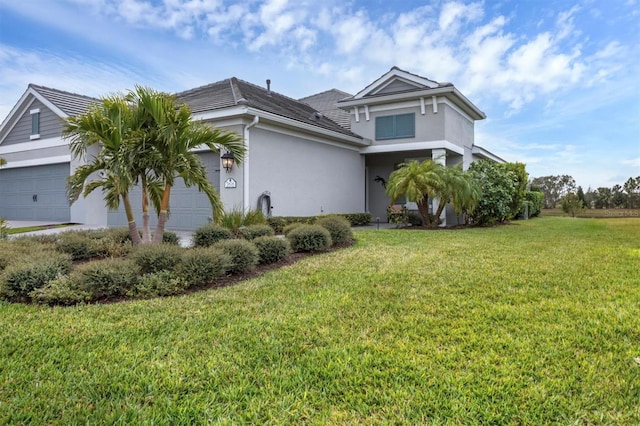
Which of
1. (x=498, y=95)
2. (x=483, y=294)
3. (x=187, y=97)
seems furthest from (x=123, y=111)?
(x=498, y=95)

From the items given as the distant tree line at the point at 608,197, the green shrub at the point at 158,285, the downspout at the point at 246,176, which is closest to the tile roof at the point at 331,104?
the downspout at the point at 246,176

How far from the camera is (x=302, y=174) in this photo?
12.3 metres

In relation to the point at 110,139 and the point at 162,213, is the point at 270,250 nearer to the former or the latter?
the point at 162,213

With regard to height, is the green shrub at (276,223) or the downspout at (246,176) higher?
the downspout at (246,176)

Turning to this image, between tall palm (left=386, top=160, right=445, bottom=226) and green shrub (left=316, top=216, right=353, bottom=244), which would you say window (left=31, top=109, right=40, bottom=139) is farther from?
tall palm (left=386, top=160, right=445, bottom=226)

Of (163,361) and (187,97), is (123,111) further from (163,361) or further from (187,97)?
(187,97)

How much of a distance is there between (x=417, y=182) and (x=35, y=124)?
15.1 metres

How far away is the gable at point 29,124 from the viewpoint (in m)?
14.0

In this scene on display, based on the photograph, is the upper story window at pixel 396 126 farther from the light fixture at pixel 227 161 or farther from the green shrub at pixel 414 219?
the light fixture at pixel 227 161

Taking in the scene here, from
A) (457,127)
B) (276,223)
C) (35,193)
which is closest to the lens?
(276,223)

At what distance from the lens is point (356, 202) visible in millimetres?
15320

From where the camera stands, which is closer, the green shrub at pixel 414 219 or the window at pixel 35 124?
the green shrub at pixel 414 219

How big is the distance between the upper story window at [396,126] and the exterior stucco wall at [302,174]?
136 centimetres

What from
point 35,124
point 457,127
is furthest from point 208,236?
point 35,124
